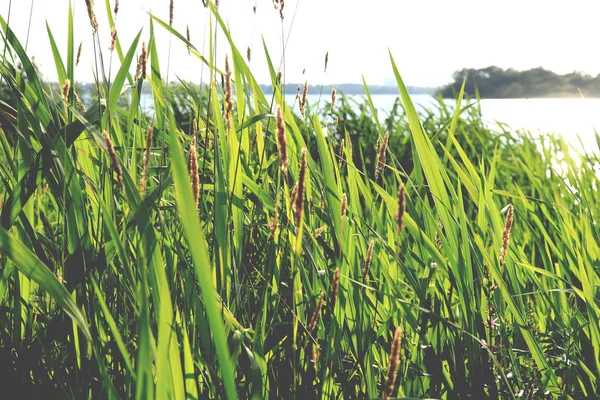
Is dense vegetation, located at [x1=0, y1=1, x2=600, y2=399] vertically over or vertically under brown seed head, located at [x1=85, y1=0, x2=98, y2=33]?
under

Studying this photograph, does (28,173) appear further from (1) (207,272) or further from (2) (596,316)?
(2) (596,316)

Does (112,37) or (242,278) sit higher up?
(112,37)

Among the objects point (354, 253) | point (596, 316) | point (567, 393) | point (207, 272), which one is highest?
point (207, 272)

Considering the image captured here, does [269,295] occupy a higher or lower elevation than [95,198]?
lower

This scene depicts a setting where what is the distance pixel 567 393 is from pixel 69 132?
1302 mm

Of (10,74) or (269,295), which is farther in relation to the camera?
(269,295)

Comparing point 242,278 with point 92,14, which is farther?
point 242,278

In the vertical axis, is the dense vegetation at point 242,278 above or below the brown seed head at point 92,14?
below

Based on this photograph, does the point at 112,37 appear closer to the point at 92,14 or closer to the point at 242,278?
the point at 92,14

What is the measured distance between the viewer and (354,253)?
5.11 ft

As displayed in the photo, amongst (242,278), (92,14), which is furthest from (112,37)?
(242,278)

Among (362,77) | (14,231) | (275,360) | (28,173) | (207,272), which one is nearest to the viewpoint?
(207,272)

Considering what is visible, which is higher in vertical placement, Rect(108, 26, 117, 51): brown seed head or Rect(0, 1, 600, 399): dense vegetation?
Rect(108, 26, 117, 51): brown seed head

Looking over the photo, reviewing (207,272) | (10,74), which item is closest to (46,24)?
(10,74)
